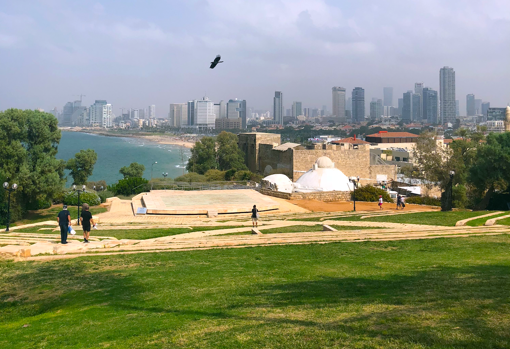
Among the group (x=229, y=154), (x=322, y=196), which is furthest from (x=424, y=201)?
(x=229, y=154)

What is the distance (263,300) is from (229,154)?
47.8 metres

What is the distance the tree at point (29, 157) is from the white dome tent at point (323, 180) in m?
15.6

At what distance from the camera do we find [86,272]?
8094mm

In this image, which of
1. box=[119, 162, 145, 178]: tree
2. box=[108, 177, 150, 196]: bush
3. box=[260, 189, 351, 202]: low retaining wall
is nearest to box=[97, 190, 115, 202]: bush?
box=[108, 177, 150, 196]: bush

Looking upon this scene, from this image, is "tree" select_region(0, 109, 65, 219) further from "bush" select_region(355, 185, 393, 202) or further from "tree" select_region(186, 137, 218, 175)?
"tree" select_region(186, 137, 218, 175)

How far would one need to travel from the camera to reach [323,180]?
30.8 meters

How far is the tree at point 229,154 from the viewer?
52678mm

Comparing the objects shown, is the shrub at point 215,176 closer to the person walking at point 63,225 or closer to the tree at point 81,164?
the tree at point 81,164

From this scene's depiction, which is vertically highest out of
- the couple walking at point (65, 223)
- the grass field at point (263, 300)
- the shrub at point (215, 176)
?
the shrub at point (215, 176)

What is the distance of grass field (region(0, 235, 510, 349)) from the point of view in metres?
4.23

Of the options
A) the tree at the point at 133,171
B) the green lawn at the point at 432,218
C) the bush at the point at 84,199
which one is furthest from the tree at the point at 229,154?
the green lawn at the point at 432,218

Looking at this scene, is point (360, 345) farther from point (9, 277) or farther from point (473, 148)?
point (473, 148)

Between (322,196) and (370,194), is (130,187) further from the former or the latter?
(370,194)

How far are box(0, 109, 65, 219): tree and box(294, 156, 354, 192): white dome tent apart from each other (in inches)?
616
